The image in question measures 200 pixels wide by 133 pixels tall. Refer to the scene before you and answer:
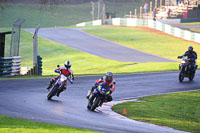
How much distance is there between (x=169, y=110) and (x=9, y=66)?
1175cm

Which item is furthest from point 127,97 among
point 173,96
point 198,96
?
point 198,96

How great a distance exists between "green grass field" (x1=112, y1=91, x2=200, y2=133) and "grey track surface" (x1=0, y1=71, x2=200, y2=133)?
90cm

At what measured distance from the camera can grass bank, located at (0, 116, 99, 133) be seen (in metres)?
9.25

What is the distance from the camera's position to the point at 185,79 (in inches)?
965

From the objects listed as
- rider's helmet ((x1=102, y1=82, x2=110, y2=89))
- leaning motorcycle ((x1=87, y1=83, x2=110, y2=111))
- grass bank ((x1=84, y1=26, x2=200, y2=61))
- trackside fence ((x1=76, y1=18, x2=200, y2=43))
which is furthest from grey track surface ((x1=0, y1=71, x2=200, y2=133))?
trackside fence ((x1=76, y1=18, x2=200, y2=43))

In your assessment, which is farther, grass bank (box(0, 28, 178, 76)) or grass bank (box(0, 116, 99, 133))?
grass bank (box(0, 28, 178, 76))

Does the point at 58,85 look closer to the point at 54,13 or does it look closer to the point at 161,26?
the point at 161,26

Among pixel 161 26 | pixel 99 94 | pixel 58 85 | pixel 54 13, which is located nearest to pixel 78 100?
pixel 58 85

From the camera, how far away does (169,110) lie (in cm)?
1504

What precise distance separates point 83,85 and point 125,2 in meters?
99.0

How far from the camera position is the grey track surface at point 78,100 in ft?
36.9

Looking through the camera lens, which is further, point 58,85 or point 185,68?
point 185,68

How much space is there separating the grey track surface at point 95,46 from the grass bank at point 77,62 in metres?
1.64

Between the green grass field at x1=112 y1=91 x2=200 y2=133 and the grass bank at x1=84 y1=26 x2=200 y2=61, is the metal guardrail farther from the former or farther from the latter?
the grass bank at x1=84 y1=26 x2=200 y2=61
